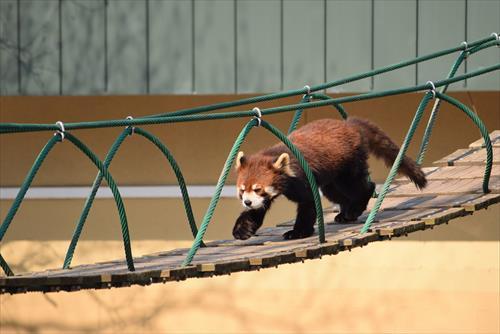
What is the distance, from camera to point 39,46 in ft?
33.0

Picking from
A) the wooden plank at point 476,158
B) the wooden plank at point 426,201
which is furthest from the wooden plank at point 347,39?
the wooden plank at point 426,201

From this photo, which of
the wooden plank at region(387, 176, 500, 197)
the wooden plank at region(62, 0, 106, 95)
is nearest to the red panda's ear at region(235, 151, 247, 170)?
the wooden plank at region(387, 176, 500, 197)

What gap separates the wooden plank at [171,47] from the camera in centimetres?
991

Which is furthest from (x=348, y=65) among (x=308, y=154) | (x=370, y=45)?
(x=308, y=154)

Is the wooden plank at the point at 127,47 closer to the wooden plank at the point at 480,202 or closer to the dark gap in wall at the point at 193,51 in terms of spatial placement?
the dark gap in wall at the point at 193,51

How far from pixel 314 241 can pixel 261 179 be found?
427 millimetres

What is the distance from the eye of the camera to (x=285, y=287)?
11.0 m

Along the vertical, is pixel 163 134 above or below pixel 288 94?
above

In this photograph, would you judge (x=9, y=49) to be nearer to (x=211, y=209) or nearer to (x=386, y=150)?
(x=386, y=150)

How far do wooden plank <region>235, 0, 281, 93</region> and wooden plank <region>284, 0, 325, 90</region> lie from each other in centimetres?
8

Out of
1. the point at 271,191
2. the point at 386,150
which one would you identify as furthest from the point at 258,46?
the point at 271,191

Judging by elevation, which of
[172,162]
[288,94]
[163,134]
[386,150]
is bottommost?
[172,162]

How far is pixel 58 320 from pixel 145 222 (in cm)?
120

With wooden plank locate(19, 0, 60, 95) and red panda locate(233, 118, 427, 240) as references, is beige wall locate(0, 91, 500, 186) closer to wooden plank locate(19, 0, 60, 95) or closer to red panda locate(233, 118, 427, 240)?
wooden plank locate(19, 0, 60, 95)
